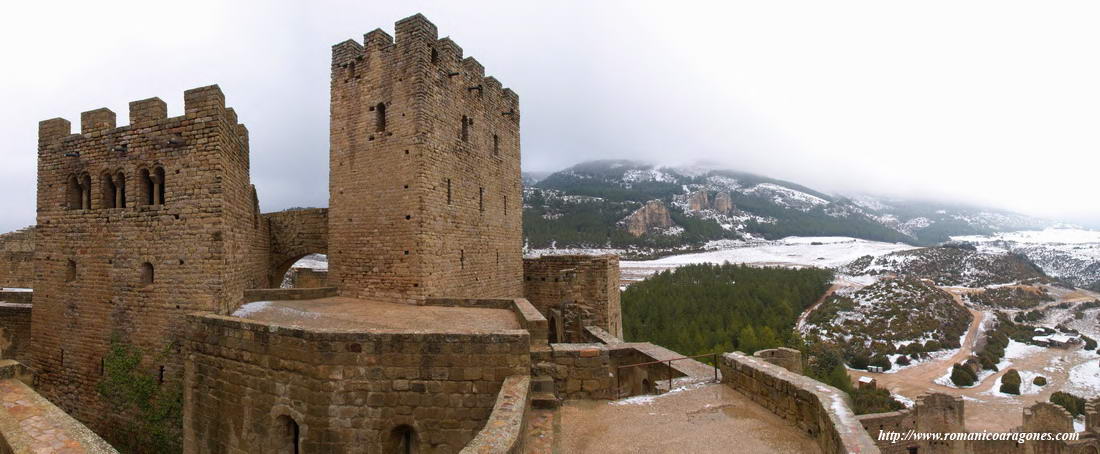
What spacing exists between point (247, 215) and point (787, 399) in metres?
13.5

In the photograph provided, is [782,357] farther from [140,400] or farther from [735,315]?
[735,315]

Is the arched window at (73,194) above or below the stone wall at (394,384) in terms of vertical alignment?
above

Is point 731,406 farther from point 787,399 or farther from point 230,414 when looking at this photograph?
point 230,414

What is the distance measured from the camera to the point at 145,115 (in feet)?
38.9

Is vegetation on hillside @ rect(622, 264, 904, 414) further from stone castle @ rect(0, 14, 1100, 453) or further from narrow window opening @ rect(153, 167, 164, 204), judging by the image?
narrow window opening @ rect(153, 167, 164, 204)

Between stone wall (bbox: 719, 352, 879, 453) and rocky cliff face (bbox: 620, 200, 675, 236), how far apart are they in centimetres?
14050

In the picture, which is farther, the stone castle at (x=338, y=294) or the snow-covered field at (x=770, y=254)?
the snow-covered field at (x=770, y=254)

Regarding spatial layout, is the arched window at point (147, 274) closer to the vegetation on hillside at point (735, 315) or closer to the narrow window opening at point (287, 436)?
the narrow window opening at point (287, 436)

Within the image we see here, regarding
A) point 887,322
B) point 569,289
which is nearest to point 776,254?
point 887,322

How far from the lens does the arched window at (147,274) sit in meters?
11.6

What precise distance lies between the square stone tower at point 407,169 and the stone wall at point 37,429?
6.67 meters

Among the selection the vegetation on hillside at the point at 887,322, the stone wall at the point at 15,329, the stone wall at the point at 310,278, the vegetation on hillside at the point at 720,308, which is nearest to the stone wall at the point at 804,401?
the stone wall at the point at 310,278

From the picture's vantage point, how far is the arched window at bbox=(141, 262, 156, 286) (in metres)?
11.6

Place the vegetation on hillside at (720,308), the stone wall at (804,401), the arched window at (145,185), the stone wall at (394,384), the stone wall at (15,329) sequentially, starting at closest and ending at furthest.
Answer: the stone wall at (804,401) < the stone wall at (394,384) < the arched window at (145,185) < the stone wall at (15,329) < the vegetation on hillside at (720,308)
